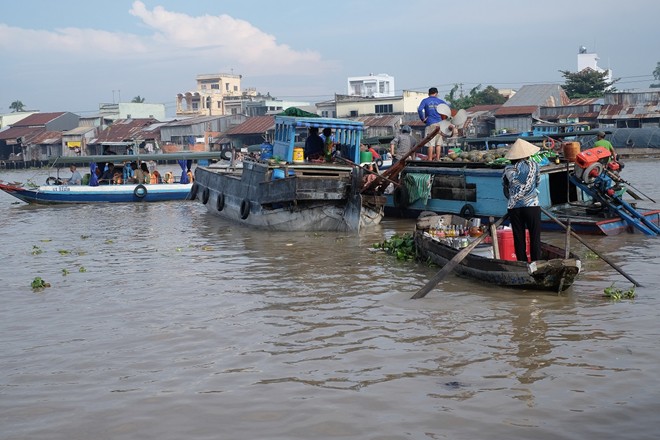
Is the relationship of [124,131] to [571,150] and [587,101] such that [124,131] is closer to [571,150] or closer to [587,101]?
[587,101]

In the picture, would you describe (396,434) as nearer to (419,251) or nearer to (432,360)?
(432,360)

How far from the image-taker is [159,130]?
57.7 m

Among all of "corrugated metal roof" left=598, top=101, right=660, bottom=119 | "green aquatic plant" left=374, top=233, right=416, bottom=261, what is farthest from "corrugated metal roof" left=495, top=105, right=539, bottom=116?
"green aquatic plant" left=374, top=233, right=416, bottom=261

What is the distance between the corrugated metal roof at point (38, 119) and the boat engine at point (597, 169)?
57.9 metres

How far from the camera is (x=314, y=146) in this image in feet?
51.2

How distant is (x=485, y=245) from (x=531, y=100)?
4154cm

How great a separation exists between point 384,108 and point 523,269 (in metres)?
46.7

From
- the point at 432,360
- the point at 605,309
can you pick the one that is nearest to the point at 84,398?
the point at 432,360

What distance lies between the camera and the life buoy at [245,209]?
16047mm

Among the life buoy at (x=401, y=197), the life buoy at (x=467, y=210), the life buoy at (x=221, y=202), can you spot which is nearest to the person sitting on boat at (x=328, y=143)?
the life buoy at (x=401, y=197)

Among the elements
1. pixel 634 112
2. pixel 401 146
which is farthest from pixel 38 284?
pixel 634 112

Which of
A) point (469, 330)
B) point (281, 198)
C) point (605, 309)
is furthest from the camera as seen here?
point (281, 198)

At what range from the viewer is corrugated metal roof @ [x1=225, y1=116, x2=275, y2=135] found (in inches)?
2066

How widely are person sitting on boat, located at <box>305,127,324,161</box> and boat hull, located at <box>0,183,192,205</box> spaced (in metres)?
9.85
